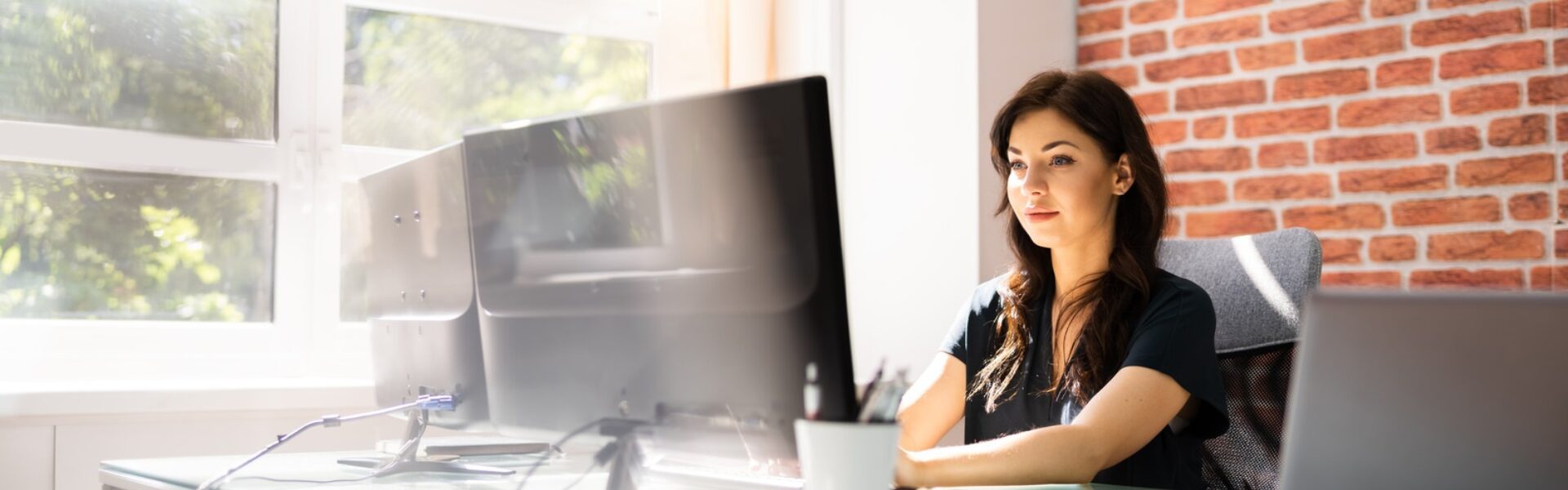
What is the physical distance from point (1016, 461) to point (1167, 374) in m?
0.28

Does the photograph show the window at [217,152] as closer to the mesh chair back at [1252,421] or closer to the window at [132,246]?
the window at [132,246]

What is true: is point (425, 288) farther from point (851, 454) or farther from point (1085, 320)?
point (1085, 320)

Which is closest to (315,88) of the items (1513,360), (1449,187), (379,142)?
(379,142)

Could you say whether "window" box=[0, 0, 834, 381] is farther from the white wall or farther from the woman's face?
the woman's face

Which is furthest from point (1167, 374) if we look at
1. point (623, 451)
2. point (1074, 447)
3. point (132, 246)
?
point (132, 246)

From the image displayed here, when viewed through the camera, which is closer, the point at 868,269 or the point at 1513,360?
the point at 1513,360

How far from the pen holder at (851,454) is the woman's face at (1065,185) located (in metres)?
0.86

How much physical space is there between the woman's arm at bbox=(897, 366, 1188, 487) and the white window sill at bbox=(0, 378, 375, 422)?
1.47 m

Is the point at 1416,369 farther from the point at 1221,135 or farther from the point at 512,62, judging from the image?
the point at 512,62

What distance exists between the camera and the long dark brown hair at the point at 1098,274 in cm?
167

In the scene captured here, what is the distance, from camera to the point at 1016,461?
1.38 m

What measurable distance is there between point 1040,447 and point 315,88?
1.94 metres

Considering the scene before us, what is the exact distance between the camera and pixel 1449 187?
2570 millimetres

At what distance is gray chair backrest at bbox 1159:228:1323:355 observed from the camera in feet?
5.55
